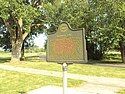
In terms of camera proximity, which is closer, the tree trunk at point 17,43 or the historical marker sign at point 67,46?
the historical marker sign at point 67,46

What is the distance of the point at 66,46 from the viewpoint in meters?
6.11

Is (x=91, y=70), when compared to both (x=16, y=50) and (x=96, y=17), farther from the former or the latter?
(x=96, y=17)

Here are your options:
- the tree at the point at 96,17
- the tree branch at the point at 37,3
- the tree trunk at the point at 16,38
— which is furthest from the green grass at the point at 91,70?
the tree branch at the point at 37,3

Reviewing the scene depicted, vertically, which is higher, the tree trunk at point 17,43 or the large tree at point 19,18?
the large tree at point 19,18

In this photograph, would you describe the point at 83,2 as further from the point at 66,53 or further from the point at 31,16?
the point at 66,53

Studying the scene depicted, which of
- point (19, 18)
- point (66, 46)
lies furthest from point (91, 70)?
point (66, 46)

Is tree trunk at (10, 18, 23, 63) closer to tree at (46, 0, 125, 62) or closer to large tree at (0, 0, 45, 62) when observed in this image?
large tree at (0, 0, 45, 62)

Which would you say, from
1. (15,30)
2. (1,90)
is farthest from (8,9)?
(1,90)

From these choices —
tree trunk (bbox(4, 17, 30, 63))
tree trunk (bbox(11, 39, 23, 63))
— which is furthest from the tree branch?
tree trunk (bbox(11, 39, 23, 63))

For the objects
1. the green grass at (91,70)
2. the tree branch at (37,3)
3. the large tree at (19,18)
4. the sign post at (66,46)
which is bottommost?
the green grass at (91,70)

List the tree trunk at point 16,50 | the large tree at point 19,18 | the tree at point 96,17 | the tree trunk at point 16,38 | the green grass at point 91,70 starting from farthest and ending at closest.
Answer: the tree at point 96,17, the tree trunk at point 16,50, the tree trunk at point 16,38, the large tree at point 19,18, the green grass at point 91,70

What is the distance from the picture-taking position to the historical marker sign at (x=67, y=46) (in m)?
5.90

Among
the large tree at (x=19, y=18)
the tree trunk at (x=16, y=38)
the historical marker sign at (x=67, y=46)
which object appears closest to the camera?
the historical marker sign at (x=67, y=46)

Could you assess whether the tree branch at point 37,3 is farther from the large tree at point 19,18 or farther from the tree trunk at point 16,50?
the tree trunk at point 16,50
